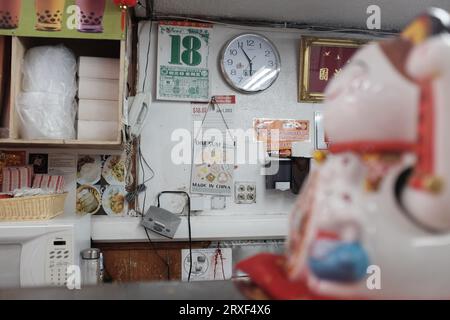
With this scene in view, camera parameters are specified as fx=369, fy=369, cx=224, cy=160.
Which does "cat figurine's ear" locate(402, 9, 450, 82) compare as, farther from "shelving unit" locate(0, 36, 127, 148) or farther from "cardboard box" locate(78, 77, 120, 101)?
"cardboard box" locate(78, 77, 120, 101)

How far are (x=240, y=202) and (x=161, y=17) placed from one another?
1.15 meters

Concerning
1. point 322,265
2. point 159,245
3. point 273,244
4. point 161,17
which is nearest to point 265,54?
point 161,17

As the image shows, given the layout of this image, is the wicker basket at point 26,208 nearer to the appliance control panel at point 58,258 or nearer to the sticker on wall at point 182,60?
the appliance control panel at point 58,258

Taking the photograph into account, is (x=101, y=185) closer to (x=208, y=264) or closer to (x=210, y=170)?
(x=210, y=170)

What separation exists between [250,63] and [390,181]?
1.83 m

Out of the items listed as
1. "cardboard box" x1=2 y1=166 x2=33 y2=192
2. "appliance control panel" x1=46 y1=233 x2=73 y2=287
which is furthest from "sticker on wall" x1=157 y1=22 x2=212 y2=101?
"appliance control panel" x1=46 y1=233 x2=73 y2=287

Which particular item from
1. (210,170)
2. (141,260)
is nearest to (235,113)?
(210,170)

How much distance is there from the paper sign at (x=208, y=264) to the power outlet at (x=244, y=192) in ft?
0.97

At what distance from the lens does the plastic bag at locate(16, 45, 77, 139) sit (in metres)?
1.64

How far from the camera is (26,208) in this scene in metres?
1.57

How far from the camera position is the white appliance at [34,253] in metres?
1.47

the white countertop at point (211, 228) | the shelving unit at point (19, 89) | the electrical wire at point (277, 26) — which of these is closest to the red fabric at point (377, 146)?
the shelving unit at point (19, 89)

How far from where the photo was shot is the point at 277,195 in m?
2.22

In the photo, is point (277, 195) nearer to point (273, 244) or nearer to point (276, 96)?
point (273, 244)
